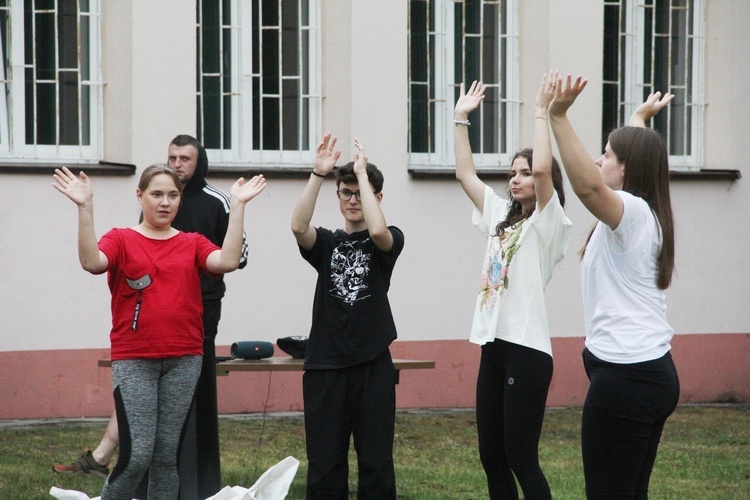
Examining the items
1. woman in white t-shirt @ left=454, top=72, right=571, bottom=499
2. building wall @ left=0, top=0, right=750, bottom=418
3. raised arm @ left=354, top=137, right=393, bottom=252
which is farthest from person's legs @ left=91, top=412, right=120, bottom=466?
woman in white t-shirt @ left=454, top=72, right=571, bottom=499

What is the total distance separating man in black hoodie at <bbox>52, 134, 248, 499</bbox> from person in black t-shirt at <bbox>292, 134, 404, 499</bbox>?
888mm

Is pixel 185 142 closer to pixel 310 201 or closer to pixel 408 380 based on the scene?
pixel 310 201

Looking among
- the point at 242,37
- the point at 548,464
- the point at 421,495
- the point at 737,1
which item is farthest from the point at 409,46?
the point at 421,495

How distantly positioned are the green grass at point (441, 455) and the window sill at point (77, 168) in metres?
2.10

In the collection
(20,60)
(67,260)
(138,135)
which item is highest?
(20,60)

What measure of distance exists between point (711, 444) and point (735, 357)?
242 cm

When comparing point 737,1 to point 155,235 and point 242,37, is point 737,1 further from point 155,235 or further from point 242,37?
point 155,235

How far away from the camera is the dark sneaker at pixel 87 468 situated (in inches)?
290

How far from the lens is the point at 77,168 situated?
9914 millimetres

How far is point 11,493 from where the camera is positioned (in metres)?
6.93

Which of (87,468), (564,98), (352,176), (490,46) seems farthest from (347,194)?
A: (490,46)

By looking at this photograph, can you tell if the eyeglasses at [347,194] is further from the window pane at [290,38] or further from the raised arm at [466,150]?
the window pane at [290,38]

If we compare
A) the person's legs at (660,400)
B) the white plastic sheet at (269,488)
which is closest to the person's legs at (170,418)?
the white plastic sheet at (269,488)

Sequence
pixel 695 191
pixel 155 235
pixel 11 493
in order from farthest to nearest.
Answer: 1. pixel 695 191
2. pixel 11 493
3. pixel 155 235
